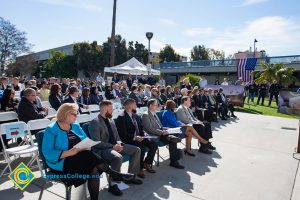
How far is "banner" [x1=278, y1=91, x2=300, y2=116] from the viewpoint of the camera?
953 centimetres

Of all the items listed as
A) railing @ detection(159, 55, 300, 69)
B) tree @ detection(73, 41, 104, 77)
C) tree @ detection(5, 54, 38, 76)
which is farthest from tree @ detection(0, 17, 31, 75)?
railing @ detection(159, 55, 300, 69)

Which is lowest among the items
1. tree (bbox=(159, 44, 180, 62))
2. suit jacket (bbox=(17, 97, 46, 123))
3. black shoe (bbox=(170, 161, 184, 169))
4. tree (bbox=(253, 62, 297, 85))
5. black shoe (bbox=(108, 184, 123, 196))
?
black shoe (bbox=(170, 161, 184, 169))

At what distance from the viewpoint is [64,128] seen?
3.33m

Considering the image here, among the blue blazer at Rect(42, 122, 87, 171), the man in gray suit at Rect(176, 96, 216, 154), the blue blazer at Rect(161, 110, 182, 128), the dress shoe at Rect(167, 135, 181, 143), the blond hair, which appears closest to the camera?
the blue blazer at Rect(42, 122, 87, 171)

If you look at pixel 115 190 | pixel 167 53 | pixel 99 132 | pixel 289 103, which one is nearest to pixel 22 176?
pixel 99 132

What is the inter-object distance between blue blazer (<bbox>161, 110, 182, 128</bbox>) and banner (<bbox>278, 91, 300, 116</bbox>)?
19.7ft

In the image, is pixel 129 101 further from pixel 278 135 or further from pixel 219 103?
pixel 219 103

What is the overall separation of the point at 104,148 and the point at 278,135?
6.91 metres

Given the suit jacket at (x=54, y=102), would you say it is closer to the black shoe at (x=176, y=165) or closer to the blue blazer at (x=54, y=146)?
the black shoe at (x=176, y=165)

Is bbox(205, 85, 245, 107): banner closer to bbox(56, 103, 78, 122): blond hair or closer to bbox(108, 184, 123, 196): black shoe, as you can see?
bbox(108, 184, 123, 196): black shoe

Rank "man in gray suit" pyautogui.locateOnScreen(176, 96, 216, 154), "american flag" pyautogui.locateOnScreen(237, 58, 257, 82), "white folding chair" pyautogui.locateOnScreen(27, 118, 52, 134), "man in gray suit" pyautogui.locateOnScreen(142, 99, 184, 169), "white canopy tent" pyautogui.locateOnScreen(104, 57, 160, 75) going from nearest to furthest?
"white folding chair" pyautogui.locateOnScreen(27, 118, 52, 134) → "man in gray suit" pyautogui.locateOnScreen(142, 99, 184, 169) → "man in gray suit" pyautogui.locateOnScreen(176, 96, 216, 154) → "white canopy tent" pyautogui.locateOnScreen(104, 57, 160, 75) → "american flag" pyautogui.locateOnScreen(237, 58, 257, 82)

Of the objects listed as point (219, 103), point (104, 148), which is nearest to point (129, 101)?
point (104, 148)

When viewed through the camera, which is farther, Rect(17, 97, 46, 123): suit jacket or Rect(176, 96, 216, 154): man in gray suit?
Rect(176, 96, 216, 154): man in gray suit

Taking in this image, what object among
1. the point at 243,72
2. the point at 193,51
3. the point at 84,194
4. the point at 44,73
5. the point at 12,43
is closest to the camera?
the point at 84,194
